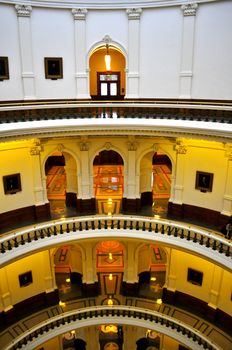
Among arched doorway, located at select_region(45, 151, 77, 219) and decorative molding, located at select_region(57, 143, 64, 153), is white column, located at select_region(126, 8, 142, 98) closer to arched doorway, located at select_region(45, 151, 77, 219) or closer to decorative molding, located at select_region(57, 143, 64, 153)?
decorative molding, located at select_region(57, 143, 64, 153)

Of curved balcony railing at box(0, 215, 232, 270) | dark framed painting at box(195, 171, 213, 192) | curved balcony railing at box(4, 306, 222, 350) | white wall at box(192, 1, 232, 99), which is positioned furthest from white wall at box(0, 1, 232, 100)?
curved balcony railing at box(4, 306, 222, 350)

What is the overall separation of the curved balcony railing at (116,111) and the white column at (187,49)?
719 mm

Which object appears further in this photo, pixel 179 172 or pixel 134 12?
pixel 179 172

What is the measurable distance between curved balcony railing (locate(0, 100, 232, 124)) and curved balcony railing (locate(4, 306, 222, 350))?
688 centimetres

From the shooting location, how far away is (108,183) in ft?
53.2

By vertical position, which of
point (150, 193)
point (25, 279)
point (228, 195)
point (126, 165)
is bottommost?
point (25, 279)

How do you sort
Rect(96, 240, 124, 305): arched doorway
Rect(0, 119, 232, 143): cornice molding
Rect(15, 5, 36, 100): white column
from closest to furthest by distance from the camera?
Rect(0, 119, 232, 143): cornice molding
Rect(15, 5, 36, 100): white column
Rect(96, 240, 124, 305): arched doorway

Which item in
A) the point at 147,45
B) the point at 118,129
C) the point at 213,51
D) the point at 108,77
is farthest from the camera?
the point at 108,77

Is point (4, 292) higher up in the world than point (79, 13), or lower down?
lower down

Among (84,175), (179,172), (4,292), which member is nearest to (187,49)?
(179,172)

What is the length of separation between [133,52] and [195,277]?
8744 mm

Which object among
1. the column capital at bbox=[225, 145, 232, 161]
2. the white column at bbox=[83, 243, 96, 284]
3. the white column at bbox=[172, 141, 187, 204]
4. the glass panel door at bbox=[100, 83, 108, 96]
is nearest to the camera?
the column capital at bbox=[225, 145, 232, 161]

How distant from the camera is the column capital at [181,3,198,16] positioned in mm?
11846

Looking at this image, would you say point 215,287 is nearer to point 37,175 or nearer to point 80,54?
point 37,175
